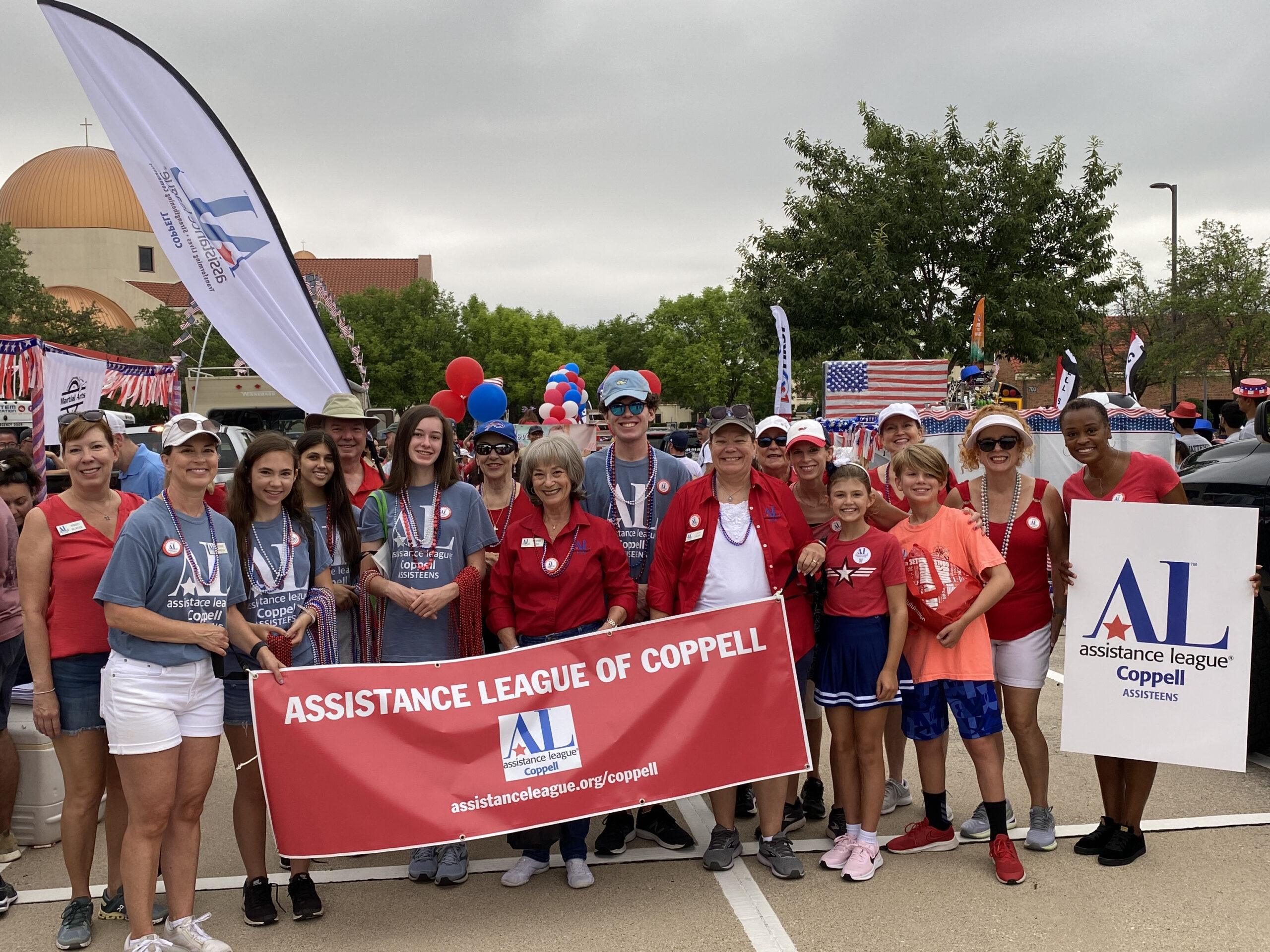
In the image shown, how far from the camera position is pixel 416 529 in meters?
4.50

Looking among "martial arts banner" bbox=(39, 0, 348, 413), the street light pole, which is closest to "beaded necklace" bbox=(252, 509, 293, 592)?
"martial arts banner" bbox=(39, 0, 348, 413)

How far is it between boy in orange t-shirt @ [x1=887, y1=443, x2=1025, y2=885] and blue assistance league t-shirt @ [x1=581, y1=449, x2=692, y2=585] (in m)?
1.20

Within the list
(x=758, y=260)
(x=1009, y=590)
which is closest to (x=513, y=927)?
(x=1009, y=590)

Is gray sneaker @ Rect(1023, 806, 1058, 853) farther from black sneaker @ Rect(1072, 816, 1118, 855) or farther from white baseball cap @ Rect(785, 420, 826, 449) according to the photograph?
white baseball cap @ Rect(785, 420, 826, 449)

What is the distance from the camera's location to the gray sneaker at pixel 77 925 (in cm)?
382

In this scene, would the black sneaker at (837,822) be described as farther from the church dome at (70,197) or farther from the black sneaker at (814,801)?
the church dome at (70,197)

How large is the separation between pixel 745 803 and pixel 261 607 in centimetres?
266

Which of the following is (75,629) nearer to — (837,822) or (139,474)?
(837,822)

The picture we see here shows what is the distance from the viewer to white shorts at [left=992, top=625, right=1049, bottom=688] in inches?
Result: 173

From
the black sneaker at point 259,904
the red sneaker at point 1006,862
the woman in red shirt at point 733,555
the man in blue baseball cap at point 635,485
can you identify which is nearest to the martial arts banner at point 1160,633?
the red sneaker at point 1006,862

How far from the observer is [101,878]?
4.48 m

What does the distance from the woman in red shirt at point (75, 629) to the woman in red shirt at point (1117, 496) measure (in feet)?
13.4

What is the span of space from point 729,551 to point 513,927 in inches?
71.0

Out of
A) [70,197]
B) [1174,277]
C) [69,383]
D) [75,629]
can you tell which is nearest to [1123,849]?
[75,629]
